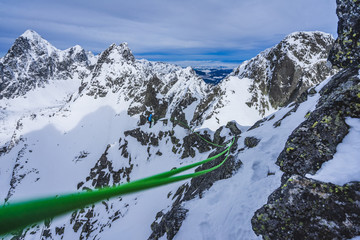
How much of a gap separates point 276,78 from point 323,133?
6904 cm

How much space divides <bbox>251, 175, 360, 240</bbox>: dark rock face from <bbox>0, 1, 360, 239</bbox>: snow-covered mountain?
0.02m

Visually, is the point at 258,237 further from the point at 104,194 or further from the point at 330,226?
the point at 104,194

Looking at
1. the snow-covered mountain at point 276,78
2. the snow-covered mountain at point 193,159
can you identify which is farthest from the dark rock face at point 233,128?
the snow-covered mountain at point 276,78

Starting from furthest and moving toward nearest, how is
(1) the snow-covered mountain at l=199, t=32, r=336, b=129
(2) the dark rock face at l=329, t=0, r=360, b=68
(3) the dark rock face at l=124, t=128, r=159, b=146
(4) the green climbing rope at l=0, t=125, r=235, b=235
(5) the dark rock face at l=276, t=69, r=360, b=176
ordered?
(3) the dark rock face at l=124, t=128, r=159, b=146 < (1) the snow-covered mountain at l=199, t=32, r=336, b=129 < (2) the dark rock face at l=329, t=0, r=360, b=68 < (5) the dark rock face at l=276, t=69, r=360, b=176 < (4) the green climbing rope at l=0, t=125, r=235, b=235

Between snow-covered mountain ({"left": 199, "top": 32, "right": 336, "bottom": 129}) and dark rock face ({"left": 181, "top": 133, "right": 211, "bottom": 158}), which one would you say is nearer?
dark rock face ({"left": 181, "top": 133, "right": 211, "bottom": 158})

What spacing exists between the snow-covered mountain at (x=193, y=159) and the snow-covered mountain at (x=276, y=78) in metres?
0.83

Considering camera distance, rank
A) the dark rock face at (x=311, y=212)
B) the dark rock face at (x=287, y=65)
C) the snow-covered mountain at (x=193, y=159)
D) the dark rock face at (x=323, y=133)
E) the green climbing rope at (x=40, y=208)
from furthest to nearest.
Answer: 1. the dark rock face at (x=287, y=65)
2. the dark rock face at (x=323, y=133)
3. the snow-covered mountain at (x=193, y=159)
4. the dark rock face at (x=311, y=212)
5. the green climbing rope at (x=40, y=208)

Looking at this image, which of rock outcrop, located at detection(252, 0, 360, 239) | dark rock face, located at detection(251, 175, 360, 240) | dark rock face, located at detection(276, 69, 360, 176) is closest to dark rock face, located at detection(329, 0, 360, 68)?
rock outcrop, located at detection(252, 0, 360, 239)

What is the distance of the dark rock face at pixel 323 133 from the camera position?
590cm

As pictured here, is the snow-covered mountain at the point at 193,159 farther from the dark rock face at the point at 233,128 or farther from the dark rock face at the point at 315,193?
the dark rock face at the point at 233,128

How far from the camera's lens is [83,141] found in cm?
10994

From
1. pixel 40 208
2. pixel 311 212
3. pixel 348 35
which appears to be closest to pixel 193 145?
pixel 348 35

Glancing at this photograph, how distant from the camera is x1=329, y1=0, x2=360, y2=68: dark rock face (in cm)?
802

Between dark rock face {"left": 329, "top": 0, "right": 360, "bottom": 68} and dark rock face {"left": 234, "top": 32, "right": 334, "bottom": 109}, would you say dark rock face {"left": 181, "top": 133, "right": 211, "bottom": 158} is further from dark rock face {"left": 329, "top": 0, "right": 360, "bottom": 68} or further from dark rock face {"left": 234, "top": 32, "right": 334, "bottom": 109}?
dark rock face {"left": 329, "top": 0, "right": 360, "bottom": 68}
